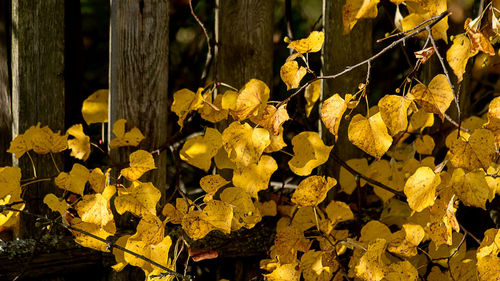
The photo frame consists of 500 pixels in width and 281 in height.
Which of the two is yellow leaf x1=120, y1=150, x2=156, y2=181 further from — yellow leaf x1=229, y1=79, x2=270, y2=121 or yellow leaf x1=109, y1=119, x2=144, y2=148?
yellow leaf x1=229, y1=79, x2=270, y2=121

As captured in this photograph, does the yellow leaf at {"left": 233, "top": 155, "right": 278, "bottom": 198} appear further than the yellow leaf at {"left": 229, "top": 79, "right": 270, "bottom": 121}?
Yes

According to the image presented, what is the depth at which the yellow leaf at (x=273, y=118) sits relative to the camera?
1.31 meters

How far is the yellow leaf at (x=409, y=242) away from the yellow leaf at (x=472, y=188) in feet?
0.66

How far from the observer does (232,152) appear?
53.8 inches

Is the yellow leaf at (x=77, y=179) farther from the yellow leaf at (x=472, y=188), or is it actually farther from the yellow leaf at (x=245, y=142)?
the yellow leaf at (x=472, y=188)

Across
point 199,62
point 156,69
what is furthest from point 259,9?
point 199,62

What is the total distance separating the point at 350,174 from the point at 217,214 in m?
0.55

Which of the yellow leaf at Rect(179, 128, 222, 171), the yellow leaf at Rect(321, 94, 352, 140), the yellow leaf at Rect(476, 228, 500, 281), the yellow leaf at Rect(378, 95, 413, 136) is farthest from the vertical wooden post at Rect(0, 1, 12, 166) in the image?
the yellow leaf at Rect(476, 228, 500, 281)

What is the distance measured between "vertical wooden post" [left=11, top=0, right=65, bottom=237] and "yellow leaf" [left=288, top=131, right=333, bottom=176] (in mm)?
689

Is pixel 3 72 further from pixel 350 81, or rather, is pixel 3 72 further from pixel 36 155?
pixel 350 81

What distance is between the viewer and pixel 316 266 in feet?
5.05

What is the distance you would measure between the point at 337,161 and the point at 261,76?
1.11 ft

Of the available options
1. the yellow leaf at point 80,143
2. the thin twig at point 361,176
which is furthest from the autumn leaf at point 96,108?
the thin twig at point 361,176

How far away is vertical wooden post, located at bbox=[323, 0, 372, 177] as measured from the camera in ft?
5.83
